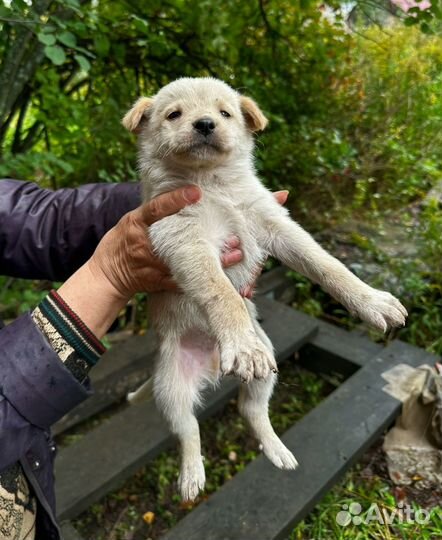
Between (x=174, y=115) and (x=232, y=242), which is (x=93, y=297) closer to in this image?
(x=232, y=242)

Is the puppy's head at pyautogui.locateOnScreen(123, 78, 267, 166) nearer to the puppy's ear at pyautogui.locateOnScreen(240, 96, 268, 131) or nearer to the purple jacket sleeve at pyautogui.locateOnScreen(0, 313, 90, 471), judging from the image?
the puppy's ear at pyautogui.locateOnScreen(240, 96, 268, 131)

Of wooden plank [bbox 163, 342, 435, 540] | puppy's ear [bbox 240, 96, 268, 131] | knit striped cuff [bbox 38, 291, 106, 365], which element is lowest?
wooden plank [bbox 163, 342, 435, 540]

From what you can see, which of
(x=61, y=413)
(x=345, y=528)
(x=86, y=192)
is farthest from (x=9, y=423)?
(x=345, y=528)

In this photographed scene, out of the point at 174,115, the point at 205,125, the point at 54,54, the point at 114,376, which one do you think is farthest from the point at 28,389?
the point at 114,376

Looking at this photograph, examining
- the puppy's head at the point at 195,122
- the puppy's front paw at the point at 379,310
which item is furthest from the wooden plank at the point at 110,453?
the puppy's head at the point at 195,122

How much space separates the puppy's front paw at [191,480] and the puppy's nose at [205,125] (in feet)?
4.89

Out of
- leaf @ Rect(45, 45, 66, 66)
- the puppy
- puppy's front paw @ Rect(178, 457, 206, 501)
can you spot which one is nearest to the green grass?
puppy's front paw @ Rect(178, 457, 206, 501)

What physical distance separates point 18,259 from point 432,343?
3.61 metres

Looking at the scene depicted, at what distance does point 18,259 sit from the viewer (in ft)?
7.00

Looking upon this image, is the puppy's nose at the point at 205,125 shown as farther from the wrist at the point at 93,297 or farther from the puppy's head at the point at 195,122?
the wrist at the point at 93,297

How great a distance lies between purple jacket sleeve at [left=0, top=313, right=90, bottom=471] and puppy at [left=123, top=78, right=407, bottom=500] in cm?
58

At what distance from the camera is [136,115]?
80.6 inches

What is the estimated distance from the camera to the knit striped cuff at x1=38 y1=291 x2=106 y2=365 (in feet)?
4.94

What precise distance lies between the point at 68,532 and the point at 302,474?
4.69 ft
